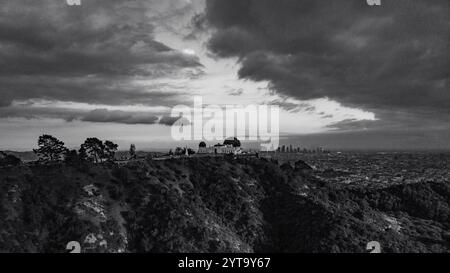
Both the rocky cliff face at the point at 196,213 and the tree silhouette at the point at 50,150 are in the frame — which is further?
the tree silhouette at the point at 50,150

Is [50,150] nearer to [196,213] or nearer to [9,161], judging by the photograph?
[9,161]

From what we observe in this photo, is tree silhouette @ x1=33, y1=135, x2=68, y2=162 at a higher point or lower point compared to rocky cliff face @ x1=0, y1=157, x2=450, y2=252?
higher

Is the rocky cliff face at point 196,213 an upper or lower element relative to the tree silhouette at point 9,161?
lower

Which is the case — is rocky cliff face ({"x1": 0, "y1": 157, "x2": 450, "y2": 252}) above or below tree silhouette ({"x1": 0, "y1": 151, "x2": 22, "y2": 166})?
below

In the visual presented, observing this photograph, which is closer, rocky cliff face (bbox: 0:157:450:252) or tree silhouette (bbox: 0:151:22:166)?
rocky cliff face (bbox: 0:157:450:252)

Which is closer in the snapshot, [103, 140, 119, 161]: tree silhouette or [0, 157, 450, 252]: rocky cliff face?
[0, 157, 450, 252]: rocky cliff face
